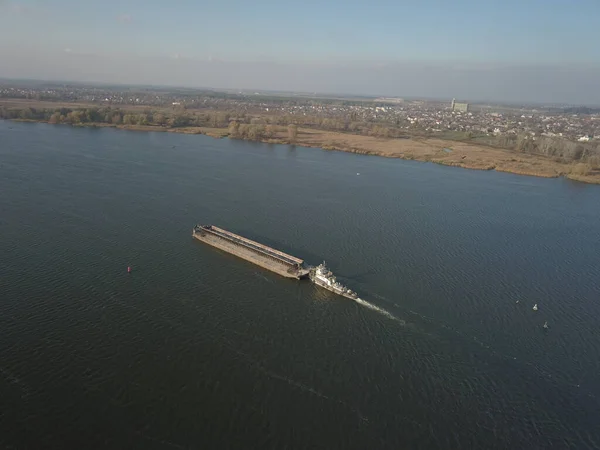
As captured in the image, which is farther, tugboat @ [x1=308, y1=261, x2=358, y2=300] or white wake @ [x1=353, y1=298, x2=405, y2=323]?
tugboat @ [x1=308, y1=261, x2=358, y2=300]

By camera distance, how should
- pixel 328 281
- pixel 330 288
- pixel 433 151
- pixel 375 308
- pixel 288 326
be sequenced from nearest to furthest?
pixel 288 326 < pixel 375 308 < pixel 330 288 < pixel 328 281 < pixel 433 151

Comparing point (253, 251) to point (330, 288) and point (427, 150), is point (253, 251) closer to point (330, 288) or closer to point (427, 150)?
point (330, 288)

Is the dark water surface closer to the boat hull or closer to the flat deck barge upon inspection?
the boat hull

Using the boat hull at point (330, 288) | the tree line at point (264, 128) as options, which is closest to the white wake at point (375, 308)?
the boat hull at point (330, 288)

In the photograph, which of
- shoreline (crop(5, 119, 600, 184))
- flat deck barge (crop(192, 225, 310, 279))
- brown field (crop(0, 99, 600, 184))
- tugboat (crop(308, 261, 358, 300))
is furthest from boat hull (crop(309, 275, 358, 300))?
brown field (crop(0, 99, 600, 184))

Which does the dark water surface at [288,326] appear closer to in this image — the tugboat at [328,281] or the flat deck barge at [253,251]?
the tugboat at [328,281]

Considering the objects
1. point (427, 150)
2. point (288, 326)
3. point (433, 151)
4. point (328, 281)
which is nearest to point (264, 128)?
point (427, 150)
